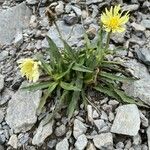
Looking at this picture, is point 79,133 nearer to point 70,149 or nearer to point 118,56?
point 70,149

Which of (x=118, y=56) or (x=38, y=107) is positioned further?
(x=118, y=56)

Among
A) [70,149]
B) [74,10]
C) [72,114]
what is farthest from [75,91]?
[74,10]

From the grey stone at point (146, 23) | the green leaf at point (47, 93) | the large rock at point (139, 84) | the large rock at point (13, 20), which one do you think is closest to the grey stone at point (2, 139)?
the green leaf at point (47, 93)

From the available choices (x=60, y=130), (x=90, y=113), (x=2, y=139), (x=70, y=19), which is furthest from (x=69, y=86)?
(x=70, y=19)

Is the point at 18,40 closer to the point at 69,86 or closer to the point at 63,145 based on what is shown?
the point at 69,86

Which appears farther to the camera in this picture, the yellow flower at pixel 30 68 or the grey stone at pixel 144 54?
the grey stone at pixel 144 54

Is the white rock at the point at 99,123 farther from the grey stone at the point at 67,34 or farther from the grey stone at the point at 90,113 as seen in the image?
the grey stone at the point at 67,34
